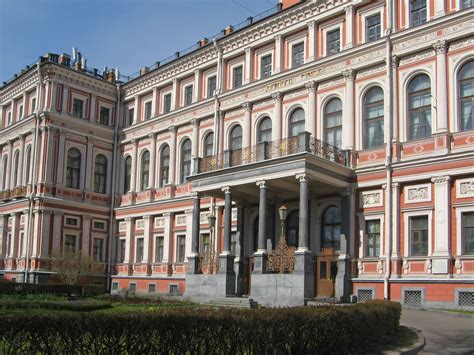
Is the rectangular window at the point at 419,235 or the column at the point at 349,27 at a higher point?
the column at the point at 349,27

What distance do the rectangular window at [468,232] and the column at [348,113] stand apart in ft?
22.2

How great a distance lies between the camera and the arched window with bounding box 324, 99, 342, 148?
30.6 m

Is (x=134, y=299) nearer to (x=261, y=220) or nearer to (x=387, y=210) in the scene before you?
(x=261, y=220)

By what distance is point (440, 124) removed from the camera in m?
26.1

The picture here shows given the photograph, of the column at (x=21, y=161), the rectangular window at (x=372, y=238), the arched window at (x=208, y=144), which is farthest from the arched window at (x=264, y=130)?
the column at (x=21, y=161)

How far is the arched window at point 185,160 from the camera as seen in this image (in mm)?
39719

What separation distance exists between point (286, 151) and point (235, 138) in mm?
7991

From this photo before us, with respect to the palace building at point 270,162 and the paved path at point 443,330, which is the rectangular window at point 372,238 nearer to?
the palace building at point 270,162

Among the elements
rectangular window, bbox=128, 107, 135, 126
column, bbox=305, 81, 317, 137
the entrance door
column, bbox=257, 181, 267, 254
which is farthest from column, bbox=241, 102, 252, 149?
rectangular window, bbox=128, 107, 135, 126

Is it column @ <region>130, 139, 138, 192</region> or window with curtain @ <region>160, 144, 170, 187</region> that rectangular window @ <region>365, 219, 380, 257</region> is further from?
column @ <region>130, 139, 138, 192</region>

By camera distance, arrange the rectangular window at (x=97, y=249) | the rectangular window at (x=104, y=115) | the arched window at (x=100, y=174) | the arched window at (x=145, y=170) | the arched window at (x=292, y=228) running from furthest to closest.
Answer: the rectangular window at (x=104, y=115), the arched window at (x=100, y=174), the rectangular window at (x=97, y=249), the arched window at (x=145, y=170), the arched window at (x=292, y=228)

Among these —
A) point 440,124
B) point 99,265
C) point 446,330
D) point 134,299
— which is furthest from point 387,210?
point 99,265

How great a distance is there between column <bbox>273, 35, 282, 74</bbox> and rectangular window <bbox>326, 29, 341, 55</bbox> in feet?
10.3

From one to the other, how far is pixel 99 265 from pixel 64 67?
47.9 feet
